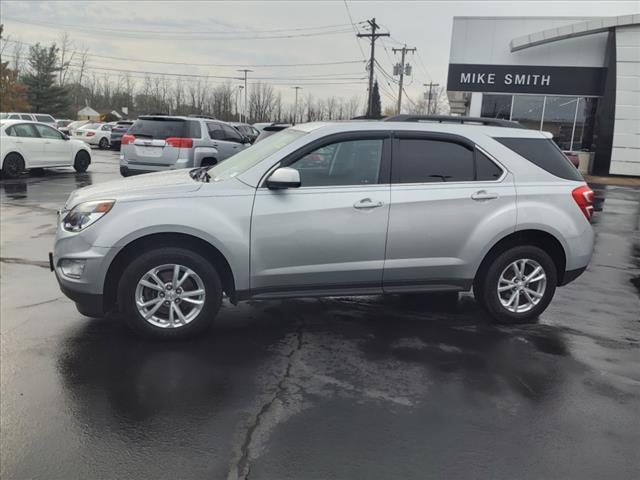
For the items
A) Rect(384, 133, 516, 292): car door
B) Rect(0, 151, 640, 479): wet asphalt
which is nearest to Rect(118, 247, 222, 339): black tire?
Rect(0, 151, 640, 479): wet asphalt

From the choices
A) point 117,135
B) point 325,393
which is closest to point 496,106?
Answer: point 117,135

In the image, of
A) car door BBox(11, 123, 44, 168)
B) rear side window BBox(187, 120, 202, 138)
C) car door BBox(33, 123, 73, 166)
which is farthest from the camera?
car door BBox(33, 123, 73, 166)

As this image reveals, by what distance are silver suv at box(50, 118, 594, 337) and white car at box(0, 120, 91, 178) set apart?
40.3 feet

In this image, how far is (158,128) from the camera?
12.6 meters

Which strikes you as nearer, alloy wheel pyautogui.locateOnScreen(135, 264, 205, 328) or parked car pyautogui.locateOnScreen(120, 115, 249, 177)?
alloy wheel pyautogui.locateOnScreen(135, 264, 205, 328)

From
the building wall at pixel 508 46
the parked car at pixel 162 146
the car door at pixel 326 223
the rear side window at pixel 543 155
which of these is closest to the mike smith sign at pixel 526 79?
the building wall at pixel 508 46

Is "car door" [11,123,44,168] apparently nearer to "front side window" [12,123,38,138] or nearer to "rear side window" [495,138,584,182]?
"front side window" [12,123,38,138]

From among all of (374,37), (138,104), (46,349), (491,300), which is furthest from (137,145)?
(138,104)

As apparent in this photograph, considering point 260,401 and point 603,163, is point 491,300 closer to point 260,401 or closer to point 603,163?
point 260,401

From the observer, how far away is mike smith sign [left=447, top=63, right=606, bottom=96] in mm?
24688

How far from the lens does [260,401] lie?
360 cm

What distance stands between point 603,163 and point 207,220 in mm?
24099

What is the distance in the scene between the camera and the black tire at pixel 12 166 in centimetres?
1498

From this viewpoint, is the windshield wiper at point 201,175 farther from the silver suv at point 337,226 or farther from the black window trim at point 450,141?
the black window trim at point 450,141
